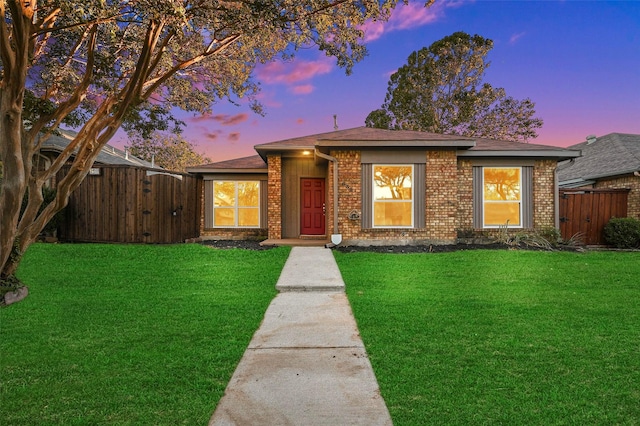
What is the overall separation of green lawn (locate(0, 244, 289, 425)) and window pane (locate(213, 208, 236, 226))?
5486 mm

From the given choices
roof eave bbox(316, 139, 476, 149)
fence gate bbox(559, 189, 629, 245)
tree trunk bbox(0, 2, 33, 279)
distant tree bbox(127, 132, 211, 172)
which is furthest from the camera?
distant tree bbox(127, 132, 211, 172)

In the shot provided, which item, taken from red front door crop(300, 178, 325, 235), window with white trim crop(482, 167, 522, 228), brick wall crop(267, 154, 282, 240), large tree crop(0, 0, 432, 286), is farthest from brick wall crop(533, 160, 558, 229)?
brick wall crop(267, 154, 282, 240)

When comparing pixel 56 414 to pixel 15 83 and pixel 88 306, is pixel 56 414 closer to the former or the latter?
pixel 88 306

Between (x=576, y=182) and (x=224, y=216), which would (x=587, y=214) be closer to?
(x=576, y=182)

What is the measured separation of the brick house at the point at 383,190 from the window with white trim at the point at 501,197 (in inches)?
1.3

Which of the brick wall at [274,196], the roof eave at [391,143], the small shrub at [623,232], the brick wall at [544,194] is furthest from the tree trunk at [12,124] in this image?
the small shrub at [623,232]

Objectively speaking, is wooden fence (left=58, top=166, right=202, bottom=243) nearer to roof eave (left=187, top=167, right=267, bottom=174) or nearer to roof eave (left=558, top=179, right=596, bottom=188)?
roof eave (left=187, top=167, right=267, bottom=174)

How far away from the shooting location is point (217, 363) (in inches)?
132

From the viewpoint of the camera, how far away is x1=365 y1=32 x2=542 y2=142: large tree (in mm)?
24453

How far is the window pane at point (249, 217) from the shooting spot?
13703 mm

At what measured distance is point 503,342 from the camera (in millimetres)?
3848

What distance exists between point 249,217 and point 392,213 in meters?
Result: 5.49

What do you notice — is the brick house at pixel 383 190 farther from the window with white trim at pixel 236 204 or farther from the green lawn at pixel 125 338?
the green lawn at pixel 125 338

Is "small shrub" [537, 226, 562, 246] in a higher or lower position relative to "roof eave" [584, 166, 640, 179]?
lower
